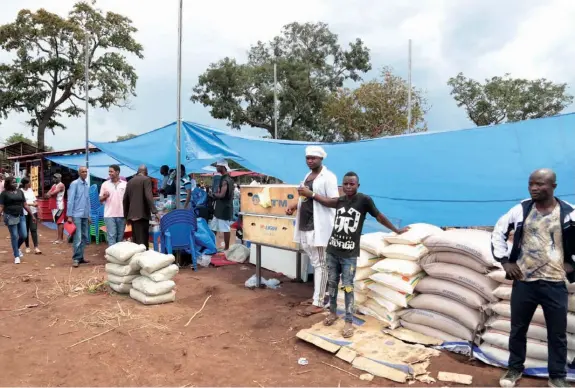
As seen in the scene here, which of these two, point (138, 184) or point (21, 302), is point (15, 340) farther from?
point (138, 184)

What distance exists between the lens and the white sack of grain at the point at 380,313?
4379 mm

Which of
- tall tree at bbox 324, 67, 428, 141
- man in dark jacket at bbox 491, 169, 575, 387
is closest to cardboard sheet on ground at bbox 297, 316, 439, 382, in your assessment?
man in dark jacket at bbox 491, 169, 575, 387

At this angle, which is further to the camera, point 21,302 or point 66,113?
point 66,113

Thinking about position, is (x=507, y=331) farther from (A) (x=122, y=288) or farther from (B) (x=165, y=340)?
(A) (x=122, y=288)

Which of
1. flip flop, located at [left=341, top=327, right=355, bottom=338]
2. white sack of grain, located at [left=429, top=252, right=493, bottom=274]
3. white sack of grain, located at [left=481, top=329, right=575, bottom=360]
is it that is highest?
white sack of grain, located at [left=429, top=252, right=493, bottom=274]

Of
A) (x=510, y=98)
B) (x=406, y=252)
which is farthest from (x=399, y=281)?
(x=510, y=98)

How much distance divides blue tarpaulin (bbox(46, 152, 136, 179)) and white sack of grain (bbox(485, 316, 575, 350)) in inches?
457

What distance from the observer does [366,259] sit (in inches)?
187

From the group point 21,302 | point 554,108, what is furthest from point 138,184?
point 554,108

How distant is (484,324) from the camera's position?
12.8ft

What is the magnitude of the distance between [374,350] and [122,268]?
3.67 m

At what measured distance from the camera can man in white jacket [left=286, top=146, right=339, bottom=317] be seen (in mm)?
4855

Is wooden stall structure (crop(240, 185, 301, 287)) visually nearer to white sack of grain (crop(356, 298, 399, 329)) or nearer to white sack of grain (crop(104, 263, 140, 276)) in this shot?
white sack of grain (crop(356, 298, 399, 329))

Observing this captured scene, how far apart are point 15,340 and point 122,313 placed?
1.09m
